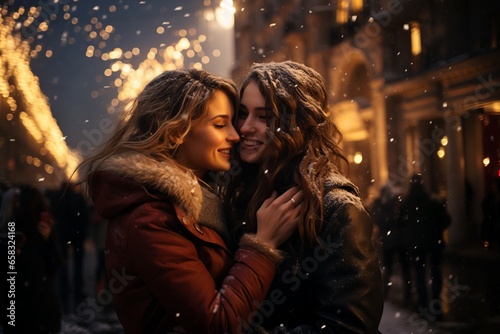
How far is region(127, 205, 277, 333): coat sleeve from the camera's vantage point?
199 centimetres

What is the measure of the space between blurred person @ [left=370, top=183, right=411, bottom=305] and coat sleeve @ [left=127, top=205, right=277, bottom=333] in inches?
225

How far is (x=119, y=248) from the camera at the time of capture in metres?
2.17

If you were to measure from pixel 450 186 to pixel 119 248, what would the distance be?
9.25 metres

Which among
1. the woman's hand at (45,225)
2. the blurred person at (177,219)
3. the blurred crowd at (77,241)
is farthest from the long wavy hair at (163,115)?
the woman's hand at (45,225)

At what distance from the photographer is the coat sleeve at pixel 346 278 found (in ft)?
6.93

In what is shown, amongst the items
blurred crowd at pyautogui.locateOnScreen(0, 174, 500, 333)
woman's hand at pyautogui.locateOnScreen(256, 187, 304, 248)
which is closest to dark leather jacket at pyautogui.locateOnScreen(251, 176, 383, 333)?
woman's hand at pyautogui.locateOnScreen(256, 187, 304, 248)

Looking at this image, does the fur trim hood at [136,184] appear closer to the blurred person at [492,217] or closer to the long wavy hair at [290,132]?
the long wavy hair at [290,132]

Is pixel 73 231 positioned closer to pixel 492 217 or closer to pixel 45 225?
pixel 45 225

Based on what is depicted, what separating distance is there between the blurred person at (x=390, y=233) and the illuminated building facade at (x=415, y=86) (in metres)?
2.08

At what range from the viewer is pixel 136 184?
7.04 ft

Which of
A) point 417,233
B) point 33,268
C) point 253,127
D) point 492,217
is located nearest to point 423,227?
point 417,233

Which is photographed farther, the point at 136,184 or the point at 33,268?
the point at 33,268

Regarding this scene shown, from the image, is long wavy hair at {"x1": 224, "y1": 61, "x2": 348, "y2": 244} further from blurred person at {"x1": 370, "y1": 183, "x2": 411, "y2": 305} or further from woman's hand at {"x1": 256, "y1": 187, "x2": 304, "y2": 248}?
blurred person at {"x1": 370, "y1": 183, "x2": 411, "y2": 305}

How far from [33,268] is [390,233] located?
15.7ft
